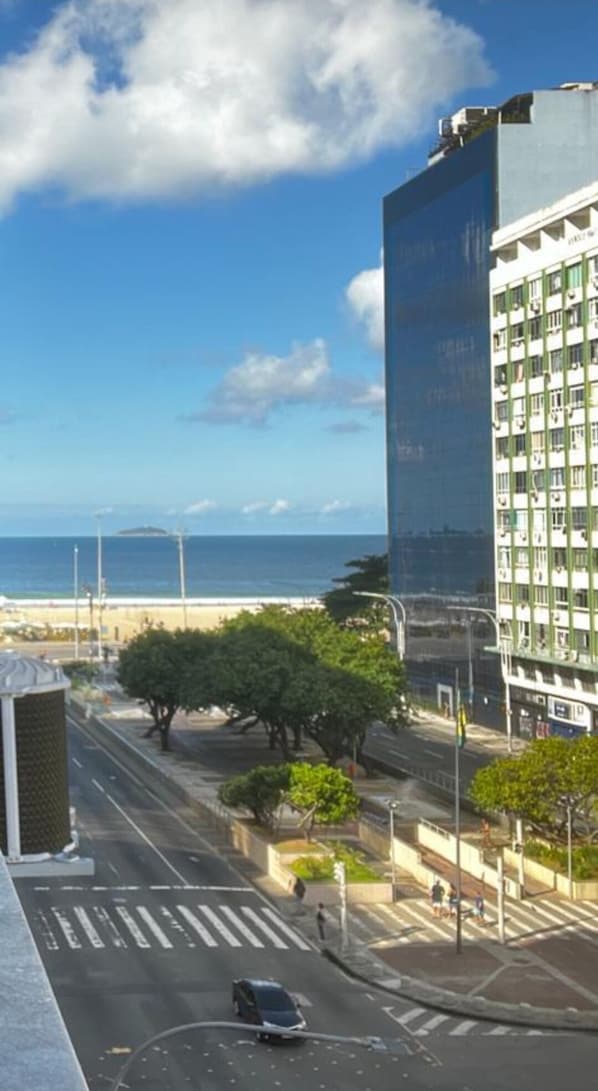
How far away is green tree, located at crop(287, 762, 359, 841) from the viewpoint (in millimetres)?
65750

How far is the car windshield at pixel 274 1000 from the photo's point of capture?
4125 cm

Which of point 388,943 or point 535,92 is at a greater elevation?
point 535,92

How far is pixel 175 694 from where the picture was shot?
101812mm

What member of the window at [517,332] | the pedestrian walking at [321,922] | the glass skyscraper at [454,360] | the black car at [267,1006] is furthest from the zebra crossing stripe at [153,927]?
the glass skyscraper at [454,360]

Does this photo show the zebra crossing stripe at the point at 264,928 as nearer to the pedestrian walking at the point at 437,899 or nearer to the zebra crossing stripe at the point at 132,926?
the zebra crossing stripe at the point at 132,926

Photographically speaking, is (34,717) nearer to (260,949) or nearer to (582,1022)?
(260,949)

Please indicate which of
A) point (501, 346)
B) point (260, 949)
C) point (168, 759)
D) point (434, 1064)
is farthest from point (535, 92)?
point (434, 1064)

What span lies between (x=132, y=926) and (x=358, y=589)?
111869mm

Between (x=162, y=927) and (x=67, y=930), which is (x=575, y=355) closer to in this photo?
(x=162, y=927)

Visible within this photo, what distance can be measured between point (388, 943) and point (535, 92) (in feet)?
234

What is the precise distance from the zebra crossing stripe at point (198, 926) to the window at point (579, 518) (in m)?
41.4

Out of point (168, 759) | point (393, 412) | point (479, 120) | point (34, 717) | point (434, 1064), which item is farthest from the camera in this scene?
point (393, 412)

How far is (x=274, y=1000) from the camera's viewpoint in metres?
41.5

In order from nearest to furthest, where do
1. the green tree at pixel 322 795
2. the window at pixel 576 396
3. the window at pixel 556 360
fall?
1. the green tree at pixel 322 795
2. the window at pixel 576 396
3. the window at pixel 556 360
